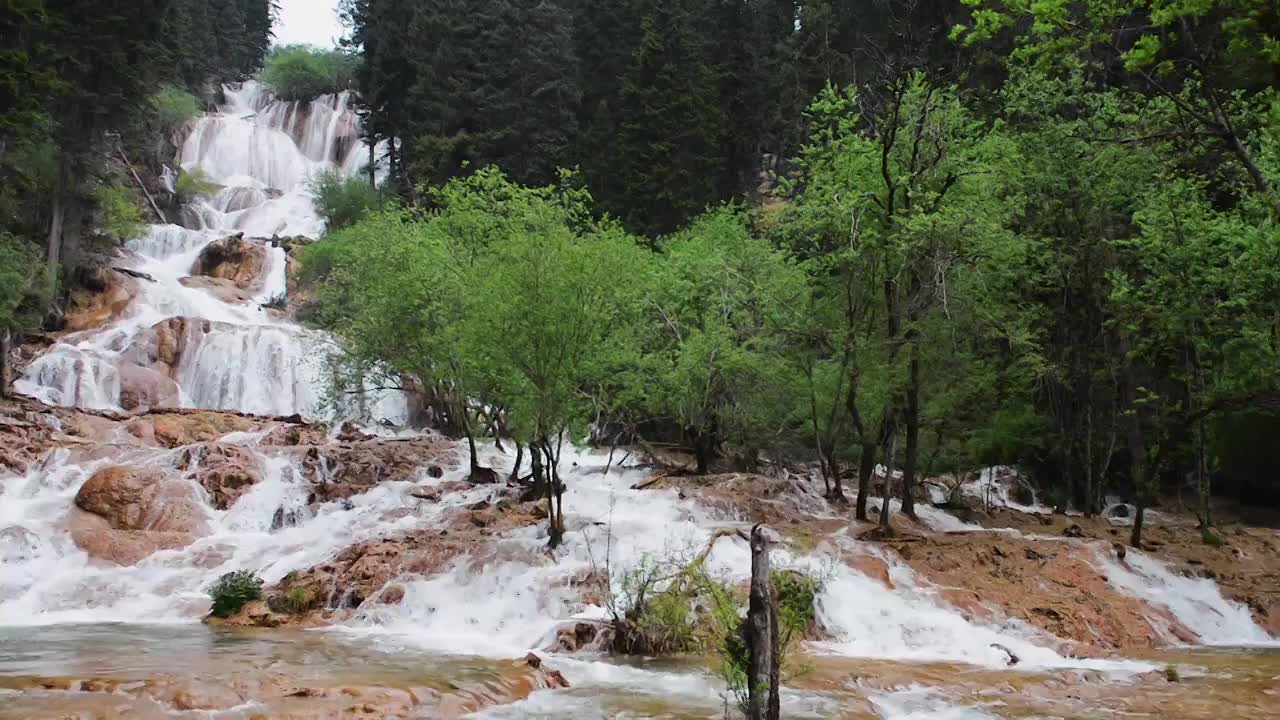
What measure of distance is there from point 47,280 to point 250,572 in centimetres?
2064

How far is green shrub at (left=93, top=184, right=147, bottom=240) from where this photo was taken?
37.8 metres

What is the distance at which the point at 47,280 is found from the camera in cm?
3219

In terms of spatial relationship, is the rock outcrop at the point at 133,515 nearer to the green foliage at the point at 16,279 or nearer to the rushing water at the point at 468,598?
the rushing water at the point at 468,598

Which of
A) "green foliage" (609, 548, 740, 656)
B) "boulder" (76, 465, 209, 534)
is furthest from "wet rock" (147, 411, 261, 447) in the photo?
"green foliage" (609, 548, 740, 656)

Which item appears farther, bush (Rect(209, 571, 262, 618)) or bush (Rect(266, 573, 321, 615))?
bush (Rect(266, 573, 321, 615))

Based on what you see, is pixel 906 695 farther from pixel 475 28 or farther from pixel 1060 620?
pixel 475 28

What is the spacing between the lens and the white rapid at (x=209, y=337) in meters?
31.5

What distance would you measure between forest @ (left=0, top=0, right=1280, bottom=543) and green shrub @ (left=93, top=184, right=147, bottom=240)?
15cm

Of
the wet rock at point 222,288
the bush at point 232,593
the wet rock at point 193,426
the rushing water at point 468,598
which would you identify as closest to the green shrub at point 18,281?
the rushing water at point 468,598

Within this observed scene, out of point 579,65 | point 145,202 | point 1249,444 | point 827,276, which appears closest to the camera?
point 827,276

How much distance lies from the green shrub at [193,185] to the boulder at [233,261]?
35.7 feet

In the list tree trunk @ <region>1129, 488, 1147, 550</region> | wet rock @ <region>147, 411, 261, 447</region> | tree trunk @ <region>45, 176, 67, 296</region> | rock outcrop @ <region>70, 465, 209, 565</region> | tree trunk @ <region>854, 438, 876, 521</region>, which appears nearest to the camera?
tree trunk @ <region>1129, 488, 1147, 550</region>

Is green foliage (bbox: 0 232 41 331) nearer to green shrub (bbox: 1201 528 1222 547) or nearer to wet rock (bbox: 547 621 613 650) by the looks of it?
wet rock (bbox: 547 621 613 650)

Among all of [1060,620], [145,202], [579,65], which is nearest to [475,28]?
[579,65]
